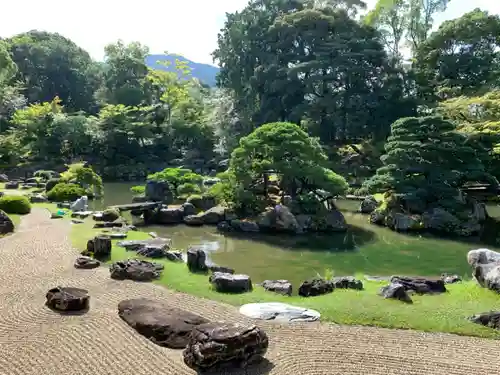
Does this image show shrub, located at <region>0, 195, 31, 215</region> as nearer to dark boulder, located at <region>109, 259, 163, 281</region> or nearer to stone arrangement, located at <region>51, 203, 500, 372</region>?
stone arrangement, located at <region>51, 203, 500, 372</region>

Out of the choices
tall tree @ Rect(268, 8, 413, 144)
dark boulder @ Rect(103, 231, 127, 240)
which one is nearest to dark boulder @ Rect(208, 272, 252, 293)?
dark boulder @ Rect(103, 231, 127, 240)

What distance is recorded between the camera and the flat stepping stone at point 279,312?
8281 millimetres

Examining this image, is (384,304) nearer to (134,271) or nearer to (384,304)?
(384,304)

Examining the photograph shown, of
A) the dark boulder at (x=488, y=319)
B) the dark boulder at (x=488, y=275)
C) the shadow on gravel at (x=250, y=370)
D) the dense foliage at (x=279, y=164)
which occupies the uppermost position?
the dense foliage at (x=279, y=164)

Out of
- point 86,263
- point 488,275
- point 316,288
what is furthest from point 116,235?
point 488,275

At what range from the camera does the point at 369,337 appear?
25.2 feet

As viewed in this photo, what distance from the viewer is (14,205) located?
19281 millimetres

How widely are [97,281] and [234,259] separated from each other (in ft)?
18.0

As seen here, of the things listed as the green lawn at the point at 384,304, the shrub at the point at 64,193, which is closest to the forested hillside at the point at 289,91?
the shrub at the point at 64,193

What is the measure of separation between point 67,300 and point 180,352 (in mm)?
2674

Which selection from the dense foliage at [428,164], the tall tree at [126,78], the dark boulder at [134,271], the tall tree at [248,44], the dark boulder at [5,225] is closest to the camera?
the dark boulder at [134,271]

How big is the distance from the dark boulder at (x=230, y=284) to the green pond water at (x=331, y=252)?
2.65 m

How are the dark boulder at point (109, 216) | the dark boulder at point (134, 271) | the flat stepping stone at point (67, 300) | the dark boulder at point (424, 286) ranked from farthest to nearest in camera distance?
the dark boulder at point (109, 216) → the dark boulder at point (134, 271) → the dark boulder at point (424, 286) → the flat stepping stone at point (67, 300)

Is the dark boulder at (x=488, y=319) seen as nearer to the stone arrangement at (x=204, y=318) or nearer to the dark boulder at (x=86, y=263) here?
the stone arrangement at (x=204, y=318)
